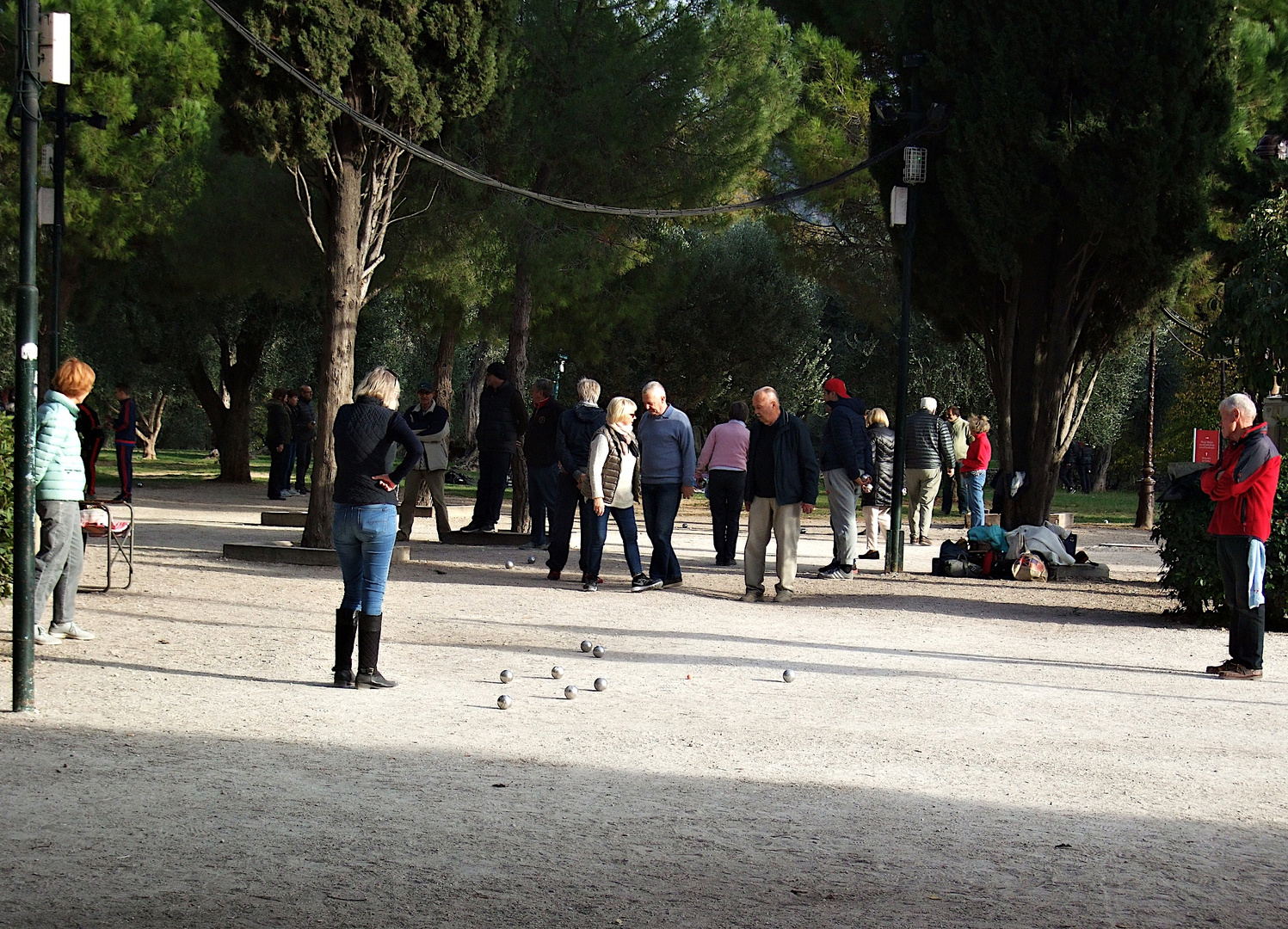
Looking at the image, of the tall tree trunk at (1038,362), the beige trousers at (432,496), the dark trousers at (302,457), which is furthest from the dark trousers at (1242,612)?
the dark trousers at (302,457)

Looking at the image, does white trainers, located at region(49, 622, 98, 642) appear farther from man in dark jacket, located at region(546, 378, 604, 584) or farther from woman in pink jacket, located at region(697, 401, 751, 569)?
woman in pink jacket, located at region(697, 401, 751, 569)

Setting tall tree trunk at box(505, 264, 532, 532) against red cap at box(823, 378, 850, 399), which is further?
tall tree trunk at box(505, 264, 532, 532)

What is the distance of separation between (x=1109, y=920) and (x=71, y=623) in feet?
22.7

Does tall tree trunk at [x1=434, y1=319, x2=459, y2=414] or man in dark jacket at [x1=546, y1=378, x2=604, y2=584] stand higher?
tall tree trunk at [x1=434, y1=319, x2=459, y2=414]

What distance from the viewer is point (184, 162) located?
2280 cm

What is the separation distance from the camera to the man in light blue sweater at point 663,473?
12.7 metres

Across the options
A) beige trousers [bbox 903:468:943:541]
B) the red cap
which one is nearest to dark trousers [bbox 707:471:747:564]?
the red cap

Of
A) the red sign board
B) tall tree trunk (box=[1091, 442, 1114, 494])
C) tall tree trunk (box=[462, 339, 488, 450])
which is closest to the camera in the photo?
the red sign board

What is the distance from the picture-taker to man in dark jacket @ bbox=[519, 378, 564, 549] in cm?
1501

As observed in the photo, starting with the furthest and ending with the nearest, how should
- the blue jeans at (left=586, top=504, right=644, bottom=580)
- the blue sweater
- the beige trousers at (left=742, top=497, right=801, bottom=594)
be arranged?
the blue sweater → the blue jeans at (left=586, top=504, right=644, bottom=580) → the beige trousers at (left=742, top=497, right=801, bottom=594)

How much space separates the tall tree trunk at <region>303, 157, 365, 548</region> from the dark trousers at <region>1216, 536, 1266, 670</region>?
337 inches

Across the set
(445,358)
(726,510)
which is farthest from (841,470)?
(445,358)

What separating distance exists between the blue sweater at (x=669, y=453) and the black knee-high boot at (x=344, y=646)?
18.2ft

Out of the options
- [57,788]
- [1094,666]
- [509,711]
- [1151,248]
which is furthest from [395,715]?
[1151,248]
